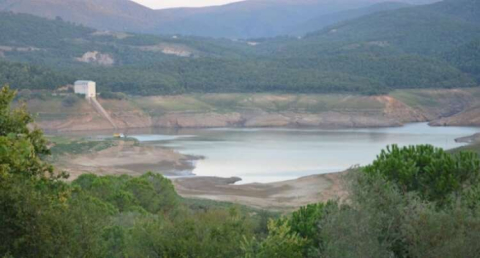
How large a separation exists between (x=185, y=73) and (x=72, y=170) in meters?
97.8

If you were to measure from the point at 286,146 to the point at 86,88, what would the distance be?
4000cm

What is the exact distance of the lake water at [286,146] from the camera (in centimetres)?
7006

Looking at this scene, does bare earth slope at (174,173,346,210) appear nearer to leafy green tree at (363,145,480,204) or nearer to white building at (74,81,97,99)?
leafy green tree at (363,145,480,204)

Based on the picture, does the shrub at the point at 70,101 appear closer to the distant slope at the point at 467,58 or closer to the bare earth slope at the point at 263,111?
the bare earth slope at the point at 263,111

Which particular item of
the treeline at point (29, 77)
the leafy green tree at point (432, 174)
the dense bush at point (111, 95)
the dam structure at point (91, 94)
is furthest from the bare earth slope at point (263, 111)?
the leafy green tree at point (432, 174)

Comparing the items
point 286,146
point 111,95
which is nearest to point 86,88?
point 111,95

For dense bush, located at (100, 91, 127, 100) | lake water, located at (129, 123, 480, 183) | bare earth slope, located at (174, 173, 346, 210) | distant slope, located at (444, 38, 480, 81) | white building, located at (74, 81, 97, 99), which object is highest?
distant slope, located at (444, 38, 480, 81)

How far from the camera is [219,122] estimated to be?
124 m

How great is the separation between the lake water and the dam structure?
8.29 m

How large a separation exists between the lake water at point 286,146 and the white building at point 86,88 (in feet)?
40.9

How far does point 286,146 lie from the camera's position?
90.9 m

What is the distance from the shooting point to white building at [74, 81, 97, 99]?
120 meters

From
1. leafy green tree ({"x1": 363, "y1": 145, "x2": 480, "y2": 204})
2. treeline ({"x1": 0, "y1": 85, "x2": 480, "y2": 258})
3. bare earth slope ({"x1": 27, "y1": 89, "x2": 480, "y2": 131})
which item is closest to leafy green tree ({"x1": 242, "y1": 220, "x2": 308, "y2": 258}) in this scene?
treeline ({"x1": 0, "y1": 85, "x2": 480, "y2": 258})

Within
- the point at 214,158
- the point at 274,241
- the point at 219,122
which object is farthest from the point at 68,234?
the point at 219,122
